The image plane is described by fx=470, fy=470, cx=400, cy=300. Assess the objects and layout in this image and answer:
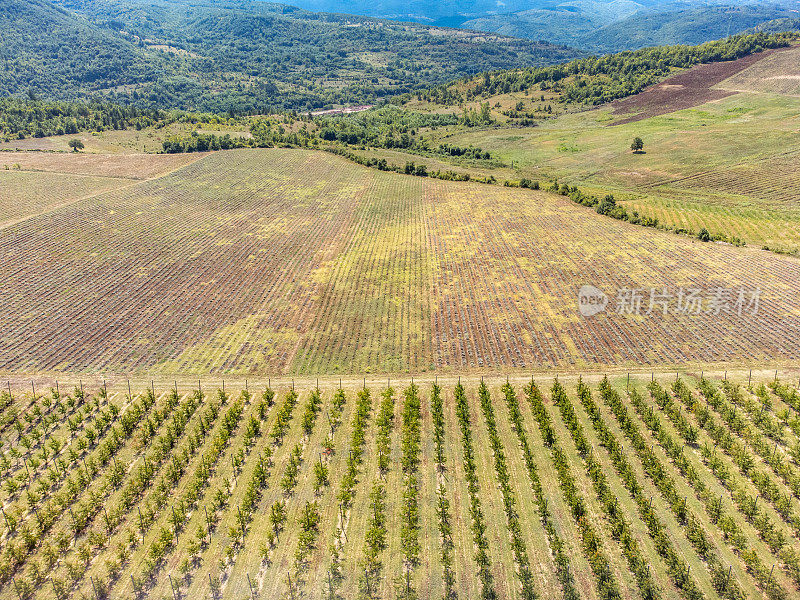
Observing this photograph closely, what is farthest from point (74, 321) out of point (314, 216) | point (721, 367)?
point (721, 367)

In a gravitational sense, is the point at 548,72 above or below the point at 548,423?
above

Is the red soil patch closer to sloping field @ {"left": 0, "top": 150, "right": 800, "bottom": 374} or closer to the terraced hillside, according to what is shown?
the terraced hillside

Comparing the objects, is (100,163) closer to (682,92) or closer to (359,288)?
(359,288)

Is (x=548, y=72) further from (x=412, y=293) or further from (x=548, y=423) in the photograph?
(x=548, y=423)

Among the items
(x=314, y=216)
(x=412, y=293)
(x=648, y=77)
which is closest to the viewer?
(x=412, y=293)

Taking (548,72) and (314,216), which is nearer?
(314,216)

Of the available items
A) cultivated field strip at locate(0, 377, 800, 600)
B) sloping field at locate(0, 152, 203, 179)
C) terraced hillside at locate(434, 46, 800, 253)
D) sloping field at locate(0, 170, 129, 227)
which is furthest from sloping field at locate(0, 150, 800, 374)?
sloping field at locate(0, 152, 203, 179)
